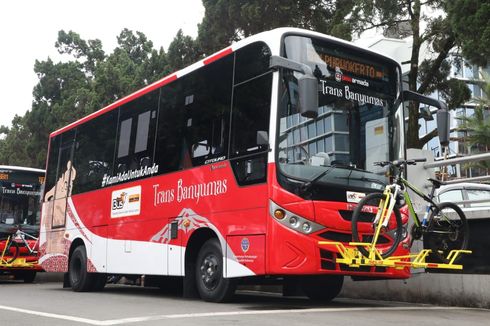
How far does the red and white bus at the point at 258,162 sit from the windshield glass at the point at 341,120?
0.02 m

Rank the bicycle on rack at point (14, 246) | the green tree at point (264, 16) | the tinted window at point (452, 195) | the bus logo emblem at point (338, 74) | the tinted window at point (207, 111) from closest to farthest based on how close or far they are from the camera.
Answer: the bus logo emblem at point (338, 74), the tinted window at point (207, 111), the tinted window at point (452, 195), the bicycle on rack at point (14, 246), the green tree at point (264, 16)

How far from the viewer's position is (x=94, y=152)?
12.1m

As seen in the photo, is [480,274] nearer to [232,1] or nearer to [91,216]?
[91,216]

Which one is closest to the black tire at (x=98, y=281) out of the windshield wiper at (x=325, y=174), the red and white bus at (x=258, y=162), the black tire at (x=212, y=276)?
the red and white bus at (x=258, y=162)

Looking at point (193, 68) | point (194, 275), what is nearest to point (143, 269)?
point (194, 275)

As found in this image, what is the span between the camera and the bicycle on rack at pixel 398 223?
719 cm

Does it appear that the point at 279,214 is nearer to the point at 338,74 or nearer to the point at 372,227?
the point at 372,227

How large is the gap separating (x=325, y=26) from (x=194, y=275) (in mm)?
13319

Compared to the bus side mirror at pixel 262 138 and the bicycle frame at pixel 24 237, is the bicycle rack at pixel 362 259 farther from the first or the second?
the bicycle frame at pixel 24 237

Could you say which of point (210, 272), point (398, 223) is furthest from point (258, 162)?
point (398, 223)

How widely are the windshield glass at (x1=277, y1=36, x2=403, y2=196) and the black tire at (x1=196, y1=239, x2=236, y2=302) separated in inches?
68.6

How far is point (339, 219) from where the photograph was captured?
7.27 meters

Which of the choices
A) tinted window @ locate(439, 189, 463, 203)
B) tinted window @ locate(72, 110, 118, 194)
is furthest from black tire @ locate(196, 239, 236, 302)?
tinted window @ locate(439, 189, 463, 203)

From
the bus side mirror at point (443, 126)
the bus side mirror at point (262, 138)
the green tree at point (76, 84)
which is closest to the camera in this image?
the bus side mirror at point (262, 138)
